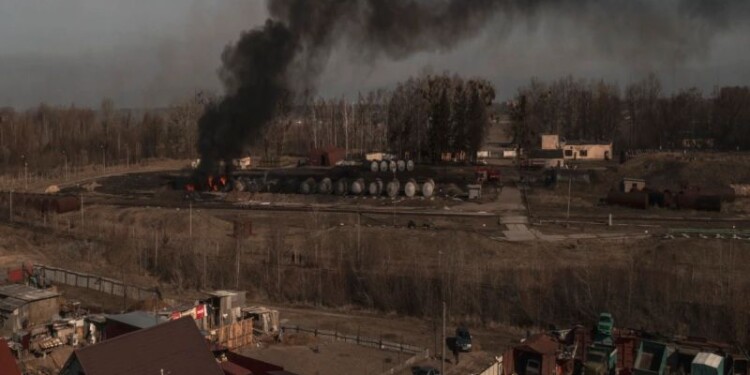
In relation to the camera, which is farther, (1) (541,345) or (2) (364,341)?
(2) (364,341)

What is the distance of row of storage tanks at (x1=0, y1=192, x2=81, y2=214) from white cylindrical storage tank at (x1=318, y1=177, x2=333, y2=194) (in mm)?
12842

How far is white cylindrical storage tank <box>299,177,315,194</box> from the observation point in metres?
A: 41.8

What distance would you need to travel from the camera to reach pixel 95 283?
2464cm

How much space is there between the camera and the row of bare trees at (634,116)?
65.5m

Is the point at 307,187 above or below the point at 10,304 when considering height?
above

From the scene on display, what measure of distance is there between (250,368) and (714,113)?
65.8 meters

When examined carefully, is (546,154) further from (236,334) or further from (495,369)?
(495,369)

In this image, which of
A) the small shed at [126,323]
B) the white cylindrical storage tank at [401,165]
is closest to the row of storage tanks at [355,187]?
the white cylindrical storage tank at [401,165]

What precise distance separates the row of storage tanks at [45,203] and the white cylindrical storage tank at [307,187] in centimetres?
1185

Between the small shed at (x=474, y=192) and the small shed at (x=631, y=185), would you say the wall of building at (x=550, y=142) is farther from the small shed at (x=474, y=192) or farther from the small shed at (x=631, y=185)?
the small shed at (x=474, y=192)

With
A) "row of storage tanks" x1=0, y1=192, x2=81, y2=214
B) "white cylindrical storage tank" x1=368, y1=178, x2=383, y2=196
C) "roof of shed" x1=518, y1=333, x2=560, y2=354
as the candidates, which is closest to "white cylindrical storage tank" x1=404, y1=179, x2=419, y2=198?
"white cylindrical storage tank" x1=368, y1=178, x2=383, y2=196

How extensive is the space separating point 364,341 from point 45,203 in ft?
81.6

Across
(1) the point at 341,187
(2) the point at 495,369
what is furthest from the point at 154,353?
(1) the point at 341,187

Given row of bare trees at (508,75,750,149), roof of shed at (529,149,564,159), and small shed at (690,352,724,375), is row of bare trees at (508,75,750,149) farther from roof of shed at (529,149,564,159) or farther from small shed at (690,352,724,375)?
small shed at (690,352,724,375)
